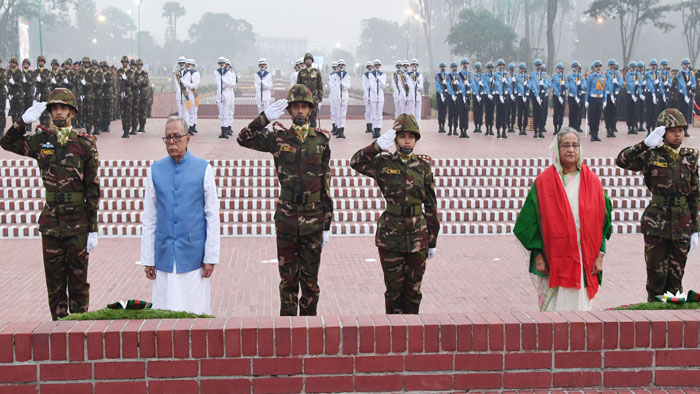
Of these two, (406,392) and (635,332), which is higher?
(635,332)

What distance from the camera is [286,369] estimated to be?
3.50 m

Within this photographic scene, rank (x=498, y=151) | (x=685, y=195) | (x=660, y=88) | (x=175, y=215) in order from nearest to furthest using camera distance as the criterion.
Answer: (x=175, y=215)
(x=685, y=195)
(x=498, y=151)
(x=660, y=88)

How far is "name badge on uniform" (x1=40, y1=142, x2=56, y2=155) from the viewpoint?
226 inches

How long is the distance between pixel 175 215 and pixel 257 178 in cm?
834

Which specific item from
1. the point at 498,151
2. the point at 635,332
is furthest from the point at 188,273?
the point at 498,151

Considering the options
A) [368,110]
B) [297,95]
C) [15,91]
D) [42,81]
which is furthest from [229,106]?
[297,95]

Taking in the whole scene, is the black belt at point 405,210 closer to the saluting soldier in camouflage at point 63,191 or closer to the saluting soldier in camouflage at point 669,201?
the saluting soldier in camouflage at point 669,201

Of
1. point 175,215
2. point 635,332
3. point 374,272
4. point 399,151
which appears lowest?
point 374,272

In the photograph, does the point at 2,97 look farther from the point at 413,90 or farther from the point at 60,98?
the point at 60,98

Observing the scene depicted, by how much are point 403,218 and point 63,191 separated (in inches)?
107

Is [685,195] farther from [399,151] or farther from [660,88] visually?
[660,88]

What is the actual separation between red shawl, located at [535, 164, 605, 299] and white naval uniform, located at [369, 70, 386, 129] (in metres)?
14.4

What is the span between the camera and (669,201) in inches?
251

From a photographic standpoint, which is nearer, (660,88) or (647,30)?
(660,88)
